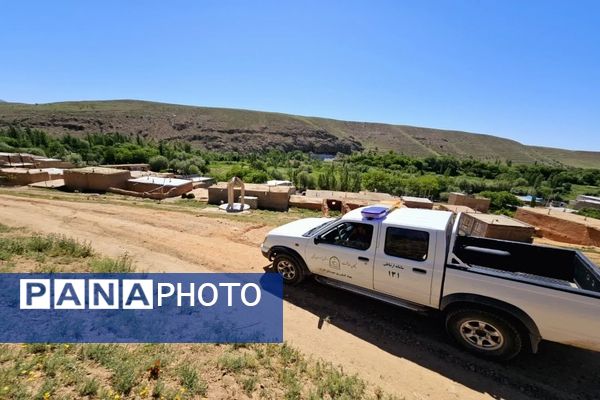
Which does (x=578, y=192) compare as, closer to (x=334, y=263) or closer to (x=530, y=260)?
(x=530, y=260)

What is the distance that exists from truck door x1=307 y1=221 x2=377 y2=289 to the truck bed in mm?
1746

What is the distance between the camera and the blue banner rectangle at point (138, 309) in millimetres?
4523

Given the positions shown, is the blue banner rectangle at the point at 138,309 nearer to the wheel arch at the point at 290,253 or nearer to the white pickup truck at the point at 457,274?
the wheel arch at the point at 290,253

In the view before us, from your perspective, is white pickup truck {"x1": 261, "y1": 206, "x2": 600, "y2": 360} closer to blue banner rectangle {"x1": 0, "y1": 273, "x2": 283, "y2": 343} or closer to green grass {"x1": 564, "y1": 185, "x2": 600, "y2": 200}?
blue banner rectangle {"x1": 0, "y1": 273, "x2": 283, "y2": 343}

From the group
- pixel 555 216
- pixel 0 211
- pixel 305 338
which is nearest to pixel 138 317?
pixel 305 338

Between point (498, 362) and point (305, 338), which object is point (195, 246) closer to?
point (305, 338)

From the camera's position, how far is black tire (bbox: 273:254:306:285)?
6.73 metres

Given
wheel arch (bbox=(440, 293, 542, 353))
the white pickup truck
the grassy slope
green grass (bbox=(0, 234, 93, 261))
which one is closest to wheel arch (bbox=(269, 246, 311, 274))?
the white pickup truck

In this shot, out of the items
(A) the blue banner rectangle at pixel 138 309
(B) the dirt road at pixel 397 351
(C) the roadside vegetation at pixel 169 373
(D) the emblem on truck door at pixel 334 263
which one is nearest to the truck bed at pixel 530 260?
(B) the dirt road at pixel 397 351

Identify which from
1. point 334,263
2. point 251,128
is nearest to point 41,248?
point 334,263

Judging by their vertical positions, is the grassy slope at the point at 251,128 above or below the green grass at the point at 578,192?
above

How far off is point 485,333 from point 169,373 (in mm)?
4793

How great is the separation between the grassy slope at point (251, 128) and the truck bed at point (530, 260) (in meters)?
113

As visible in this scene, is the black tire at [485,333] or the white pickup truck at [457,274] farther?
the black tire at [485,333]
